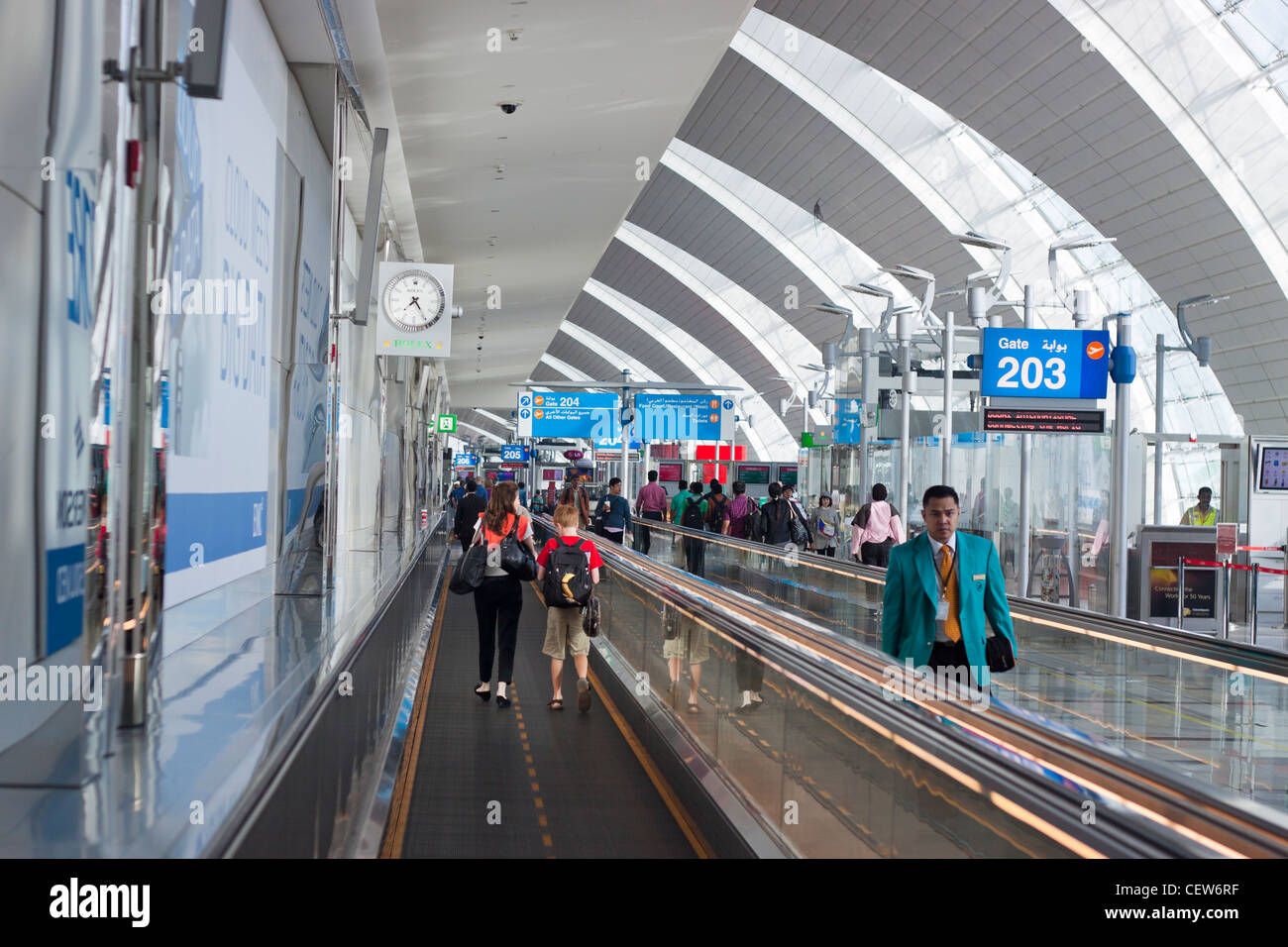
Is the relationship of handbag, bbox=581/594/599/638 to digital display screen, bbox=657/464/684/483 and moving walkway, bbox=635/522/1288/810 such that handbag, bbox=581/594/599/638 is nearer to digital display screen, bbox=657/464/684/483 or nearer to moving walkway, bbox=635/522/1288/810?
moving walkway, bbox=635/522/1288/810

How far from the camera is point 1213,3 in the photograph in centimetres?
2559

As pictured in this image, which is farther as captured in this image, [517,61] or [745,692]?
[517,61]

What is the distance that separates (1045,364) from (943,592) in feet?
30.3

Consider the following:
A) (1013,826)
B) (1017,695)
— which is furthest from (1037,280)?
(1013,826)

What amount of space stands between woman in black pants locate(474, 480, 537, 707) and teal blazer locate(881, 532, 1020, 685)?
461 cm

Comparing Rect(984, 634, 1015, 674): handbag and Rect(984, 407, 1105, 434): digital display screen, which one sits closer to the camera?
Rect(984, 634, 1015, 674): handbag

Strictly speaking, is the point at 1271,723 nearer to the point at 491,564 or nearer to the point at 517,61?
the point at 491,564

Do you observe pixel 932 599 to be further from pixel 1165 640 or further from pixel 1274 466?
pixel 1274 466

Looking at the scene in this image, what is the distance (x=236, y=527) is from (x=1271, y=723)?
7833 millimetres

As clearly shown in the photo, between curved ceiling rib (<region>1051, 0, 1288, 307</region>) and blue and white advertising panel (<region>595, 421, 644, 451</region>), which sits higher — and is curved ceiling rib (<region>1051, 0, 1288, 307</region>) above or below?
above

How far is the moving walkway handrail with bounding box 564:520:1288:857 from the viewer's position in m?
2.44

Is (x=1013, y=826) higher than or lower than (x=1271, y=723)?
higher

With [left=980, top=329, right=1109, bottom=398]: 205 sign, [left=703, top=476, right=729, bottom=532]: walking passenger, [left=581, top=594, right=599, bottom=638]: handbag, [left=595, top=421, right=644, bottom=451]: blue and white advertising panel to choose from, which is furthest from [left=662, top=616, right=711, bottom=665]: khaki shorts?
[left=595, top=421, right=644, bottom=451]: blue and white advertising panel

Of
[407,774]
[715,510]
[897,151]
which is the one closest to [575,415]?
[715,510]
